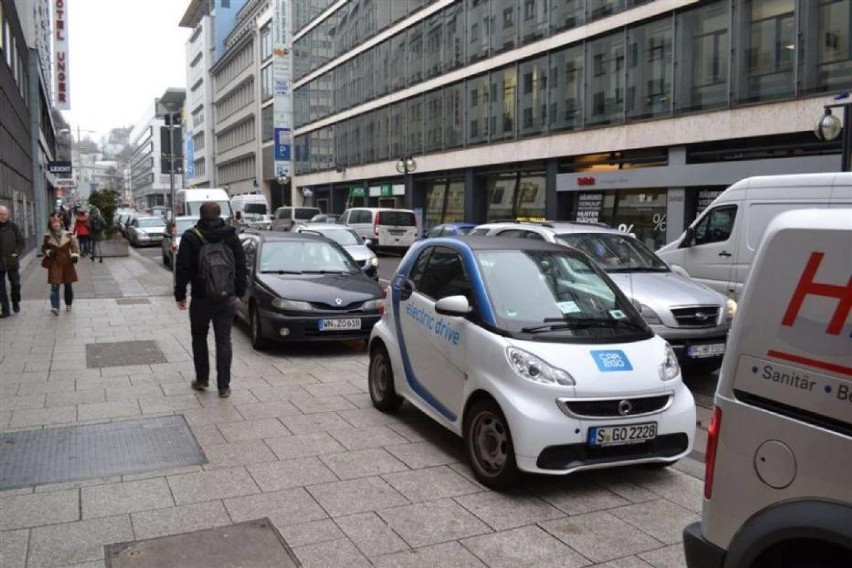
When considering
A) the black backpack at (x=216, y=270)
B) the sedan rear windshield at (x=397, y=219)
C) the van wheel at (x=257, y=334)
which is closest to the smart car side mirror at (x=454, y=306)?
the black backpack at (x=216, y=270)

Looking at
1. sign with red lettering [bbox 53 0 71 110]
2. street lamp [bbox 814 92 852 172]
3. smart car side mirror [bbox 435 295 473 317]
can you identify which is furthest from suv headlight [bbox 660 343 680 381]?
Answer: sign with red lettering [bbox 53 0 71 110]

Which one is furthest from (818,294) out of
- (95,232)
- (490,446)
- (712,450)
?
(95,232)

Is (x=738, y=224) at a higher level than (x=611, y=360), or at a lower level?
higher

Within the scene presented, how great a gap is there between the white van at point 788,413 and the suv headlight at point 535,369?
1.75m

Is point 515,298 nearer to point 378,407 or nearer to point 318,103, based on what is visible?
point 378,407

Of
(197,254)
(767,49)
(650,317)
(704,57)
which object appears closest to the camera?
(197,254)

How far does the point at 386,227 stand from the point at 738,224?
19398 mm

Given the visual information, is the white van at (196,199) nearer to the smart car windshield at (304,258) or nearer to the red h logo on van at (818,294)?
the smart car windshield at (304,258)

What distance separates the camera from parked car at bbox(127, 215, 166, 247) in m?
36.8

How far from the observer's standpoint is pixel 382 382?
6.71m

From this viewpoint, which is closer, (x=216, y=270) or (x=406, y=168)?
(x=216, y=270)

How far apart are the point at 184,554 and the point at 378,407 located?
3007 millimetres

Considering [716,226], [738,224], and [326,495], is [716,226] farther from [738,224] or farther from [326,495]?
[326,495]

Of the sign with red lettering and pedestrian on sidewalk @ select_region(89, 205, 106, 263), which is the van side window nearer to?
pedestrian on sidewalk @ select_region(89, 205, 106, 263)
